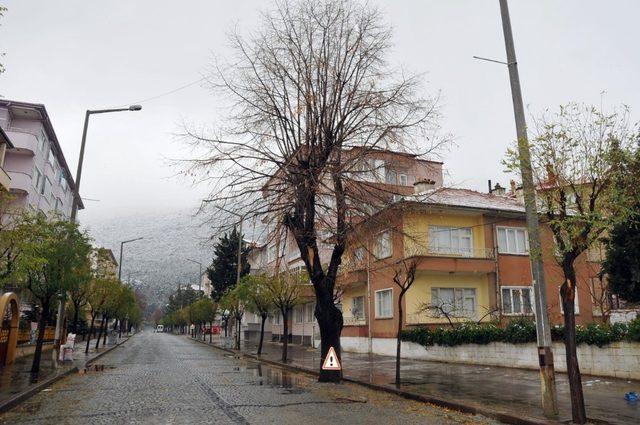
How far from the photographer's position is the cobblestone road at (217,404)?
955cm

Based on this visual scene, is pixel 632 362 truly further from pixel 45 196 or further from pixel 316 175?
pixel 45 196

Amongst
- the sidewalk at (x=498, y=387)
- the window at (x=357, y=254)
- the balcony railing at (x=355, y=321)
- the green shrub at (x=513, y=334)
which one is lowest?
the sidewalk at (x=498, y=387)

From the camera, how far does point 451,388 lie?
13.6 m

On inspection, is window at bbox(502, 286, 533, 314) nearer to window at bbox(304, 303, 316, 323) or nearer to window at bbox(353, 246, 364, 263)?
window at bbox(353, 246, 364, 263)

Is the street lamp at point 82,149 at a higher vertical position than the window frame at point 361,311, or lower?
higher

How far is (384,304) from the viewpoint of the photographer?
28578 mm

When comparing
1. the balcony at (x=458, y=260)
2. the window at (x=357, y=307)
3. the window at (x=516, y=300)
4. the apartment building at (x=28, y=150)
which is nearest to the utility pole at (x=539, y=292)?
the balcony at (x=458, y=260)

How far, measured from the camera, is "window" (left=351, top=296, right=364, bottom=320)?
104ft

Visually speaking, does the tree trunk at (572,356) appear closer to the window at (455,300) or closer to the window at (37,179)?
the window at (455,300)

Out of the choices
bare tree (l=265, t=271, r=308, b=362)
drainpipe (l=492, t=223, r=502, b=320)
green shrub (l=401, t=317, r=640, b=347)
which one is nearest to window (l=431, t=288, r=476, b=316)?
drainpipe (l=492, t=223, r=502, b=320)

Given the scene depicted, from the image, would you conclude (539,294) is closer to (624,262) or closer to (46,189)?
(624,262)

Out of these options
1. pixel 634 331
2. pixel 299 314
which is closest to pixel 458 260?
pixel 634 331

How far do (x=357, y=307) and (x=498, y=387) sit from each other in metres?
19.1

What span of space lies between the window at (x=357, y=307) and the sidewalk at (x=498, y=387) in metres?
10.6
